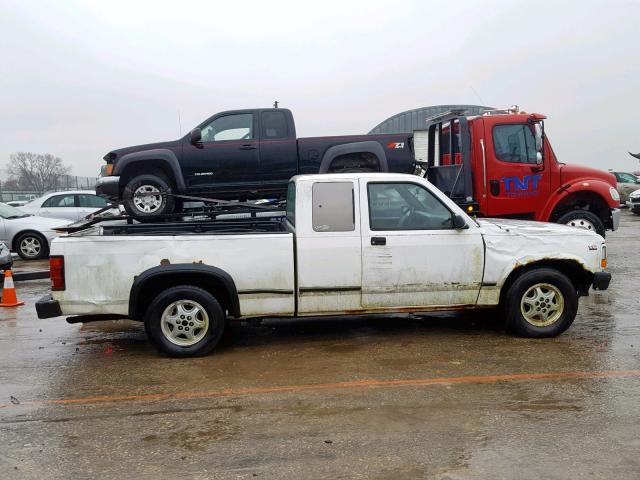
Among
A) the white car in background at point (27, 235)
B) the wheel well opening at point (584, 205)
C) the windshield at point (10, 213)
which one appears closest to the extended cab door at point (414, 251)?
the wheel well opening at point (584, 205)

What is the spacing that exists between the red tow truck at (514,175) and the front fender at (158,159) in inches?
161

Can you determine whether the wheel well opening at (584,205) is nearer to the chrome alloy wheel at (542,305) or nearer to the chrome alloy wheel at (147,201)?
the chrome alloy wheel at (542,305)

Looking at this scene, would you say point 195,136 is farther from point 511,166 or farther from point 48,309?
point 511,166

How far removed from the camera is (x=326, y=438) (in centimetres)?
374

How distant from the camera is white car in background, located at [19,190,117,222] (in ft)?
49.5

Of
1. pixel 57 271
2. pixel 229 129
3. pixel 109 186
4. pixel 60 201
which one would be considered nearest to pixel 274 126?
pixel 229 129

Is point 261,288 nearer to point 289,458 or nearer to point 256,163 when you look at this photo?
point 289,458

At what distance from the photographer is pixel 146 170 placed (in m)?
8.44

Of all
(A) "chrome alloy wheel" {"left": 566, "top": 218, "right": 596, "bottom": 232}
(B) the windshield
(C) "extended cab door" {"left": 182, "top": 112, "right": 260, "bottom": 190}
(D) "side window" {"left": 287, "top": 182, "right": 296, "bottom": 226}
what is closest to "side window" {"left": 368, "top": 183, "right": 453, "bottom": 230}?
(D) "side window" {"left": 287, "top": 182, "right": 296, "bottom": 226}

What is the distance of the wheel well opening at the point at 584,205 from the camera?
9.02 meters

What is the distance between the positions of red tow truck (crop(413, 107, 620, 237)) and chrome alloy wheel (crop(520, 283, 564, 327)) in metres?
2.63

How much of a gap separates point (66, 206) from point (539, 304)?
13.2 m

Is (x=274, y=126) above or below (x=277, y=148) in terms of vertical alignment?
above

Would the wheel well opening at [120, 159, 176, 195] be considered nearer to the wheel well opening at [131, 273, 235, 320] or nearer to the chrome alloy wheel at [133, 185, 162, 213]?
the chrome alloy wheel at [133, 185, 162, 213]
